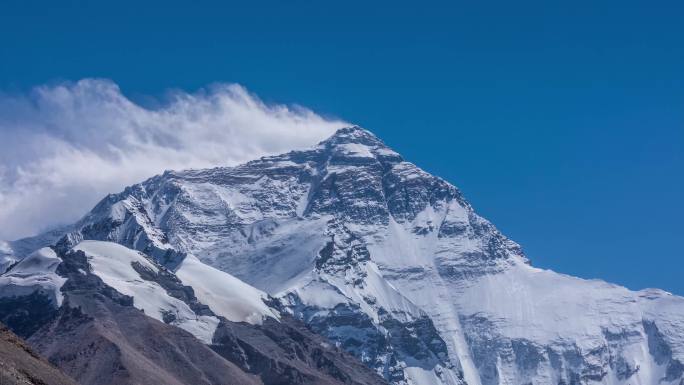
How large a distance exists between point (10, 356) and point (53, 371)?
14.8 m

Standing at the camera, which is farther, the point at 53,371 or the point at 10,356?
the point at 53,371

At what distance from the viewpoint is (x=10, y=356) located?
177m

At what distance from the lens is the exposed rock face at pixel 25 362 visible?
6611 inches

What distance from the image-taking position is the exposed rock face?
168 meters

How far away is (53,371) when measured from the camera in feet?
626

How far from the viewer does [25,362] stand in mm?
183750
